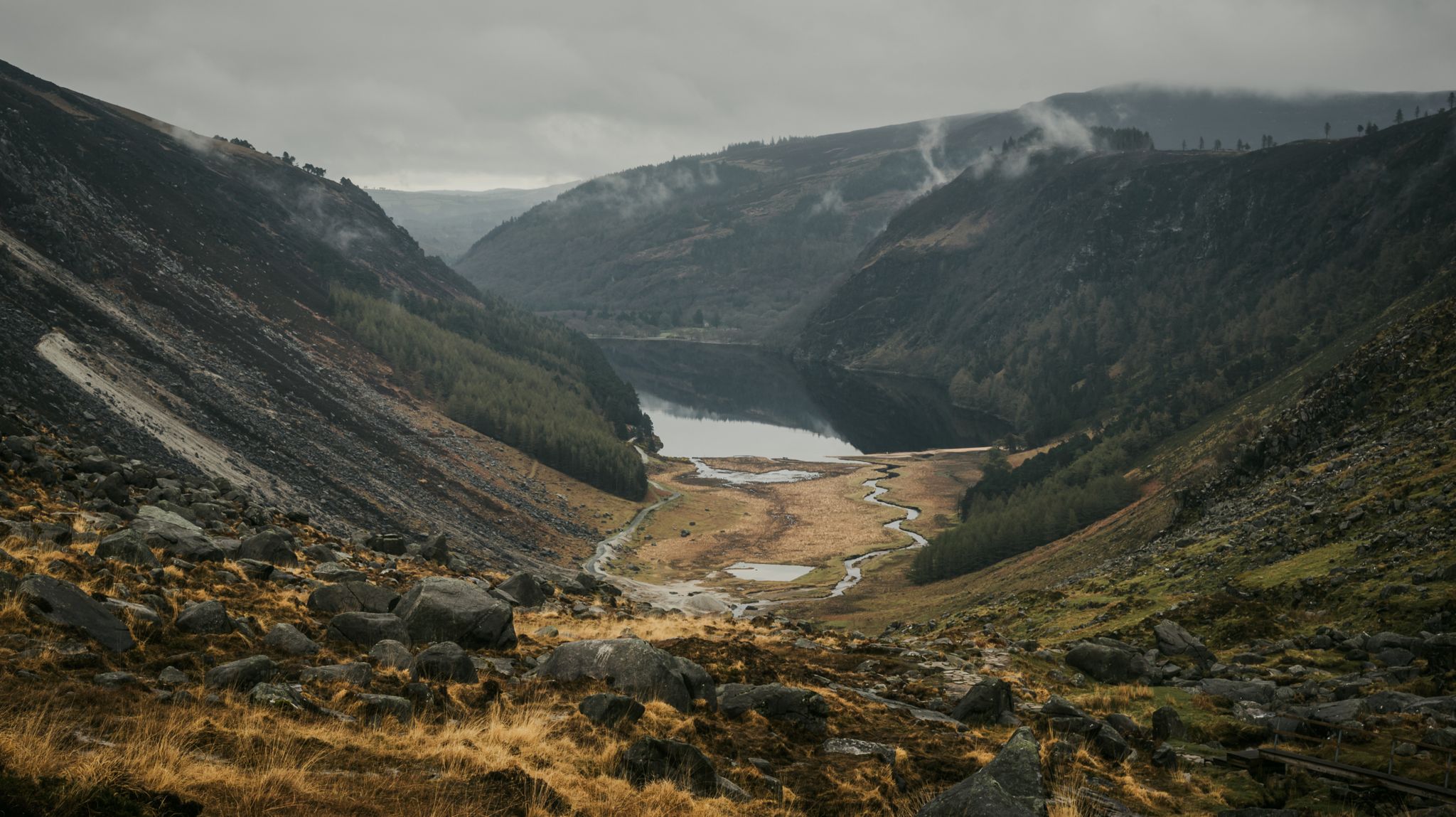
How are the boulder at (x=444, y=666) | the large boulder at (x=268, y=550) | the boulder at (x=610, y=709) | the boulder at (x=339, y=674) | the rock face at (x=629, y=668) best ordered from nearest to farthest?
the boulder at (x=339, y=674)
the boulder at (x=610, y=709)
the boulder at (x=444, y=666)
the rock face at (x=629, y=668)
the large boulder at (x=268, y=550)

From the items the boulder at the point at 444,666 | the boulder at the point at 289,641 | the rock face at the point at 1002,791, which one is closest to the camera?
the rock face at the point at 1002,791

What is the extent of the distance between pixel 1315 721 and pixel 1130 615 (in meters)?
22.7

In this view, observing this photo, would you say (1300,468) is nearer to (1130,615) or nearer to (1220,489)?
(1220,489)

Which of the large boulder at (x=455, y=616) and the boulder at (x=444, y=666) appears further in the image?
the large boulder at (x=455, y=616)

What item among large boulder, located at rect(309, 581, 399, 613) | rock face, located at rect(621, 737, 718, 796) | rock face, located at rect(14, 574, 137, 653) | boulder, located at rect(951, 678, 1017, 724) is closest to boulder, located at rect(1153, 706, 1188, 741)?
boulder, located at rect(951, 678, 1017, 724)

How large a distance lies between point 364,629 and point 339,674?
3.40m

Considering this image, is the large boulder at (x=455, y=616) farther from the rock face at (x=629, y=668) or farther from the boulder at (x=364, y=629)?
the rock face at (x=629, y=668)

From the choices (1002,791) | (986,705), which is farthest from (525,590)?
(1002,791)

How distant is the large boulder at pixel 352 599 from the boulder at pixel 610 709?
6943mm

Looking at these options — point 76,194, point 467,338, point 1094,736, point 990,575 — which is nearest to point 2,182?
point 76,194

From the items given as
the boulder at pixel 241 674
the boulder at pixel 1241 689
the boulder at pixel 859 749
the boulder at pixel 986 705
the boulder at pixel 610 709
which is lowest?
the boulder at pixel 1241 689

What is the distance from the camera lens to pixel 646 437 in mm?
179250

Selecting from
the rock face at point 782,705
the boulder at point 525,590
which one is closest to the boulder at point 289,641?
the rock face at point 782,705

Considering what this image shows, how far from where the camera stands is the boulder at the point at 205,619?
15742 millimetres
